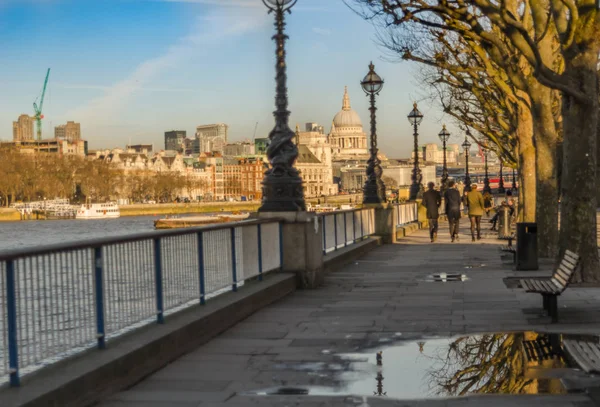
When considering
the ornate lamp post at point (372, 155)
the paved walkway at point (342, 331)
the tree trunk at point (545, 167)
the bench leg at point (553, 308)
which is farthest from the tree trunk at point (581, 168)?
the ornate lamp post at point (372, 155)

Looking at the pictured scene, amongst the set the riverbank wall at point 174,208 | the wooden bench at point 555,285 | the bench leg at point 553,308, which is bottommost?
the riverbank wall at point 174,208

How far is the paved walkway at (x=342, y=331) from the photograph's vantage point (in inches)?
290

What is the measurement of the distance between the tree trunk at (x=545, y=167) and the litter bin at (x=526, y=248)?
2.21 m

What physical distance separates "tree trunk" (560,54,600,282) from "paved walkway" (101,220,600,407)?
74 centimetres

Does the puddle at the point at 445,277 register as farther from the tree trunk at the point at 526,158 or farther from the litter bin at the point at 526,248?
the tree trunk at the point at 526,158

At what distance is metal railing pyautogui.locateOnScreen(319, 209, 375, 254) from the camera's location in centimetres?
2058

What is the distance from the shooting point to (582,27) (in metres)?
13.9

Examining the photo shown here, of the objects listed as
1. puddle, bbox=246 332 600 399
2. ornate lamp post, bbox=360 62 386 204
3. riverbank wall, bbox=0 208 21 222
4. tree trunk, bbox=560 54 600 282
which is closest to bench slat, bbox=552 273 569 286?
puddle, bbox=246 332 600 399

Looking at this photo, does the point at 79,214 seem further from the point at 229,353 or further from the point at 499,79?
the point at 229,353

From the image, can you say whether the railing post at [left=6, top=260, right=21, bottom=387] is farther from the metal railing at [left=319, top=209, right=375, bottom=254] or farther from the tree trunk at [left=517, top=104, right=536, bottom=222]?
the tree trunk at [left=517, top=104, right=536, bottom=222]

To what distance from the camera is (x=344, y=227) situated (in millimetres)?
22906

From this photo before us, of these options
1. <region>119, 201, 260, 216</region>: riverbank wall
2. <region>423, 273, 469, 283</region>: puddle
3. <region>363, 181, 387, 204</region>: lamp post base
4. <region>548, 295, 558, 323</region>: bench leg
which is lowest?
<region>119, 201, 260, 216</region>: riverbank wall

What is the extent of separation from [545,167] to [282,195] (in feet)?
22.7

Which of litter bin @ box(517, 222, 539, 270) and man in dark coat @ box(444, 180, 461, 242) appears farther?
man in dark coat @ box(444, 180, 461, 242)
